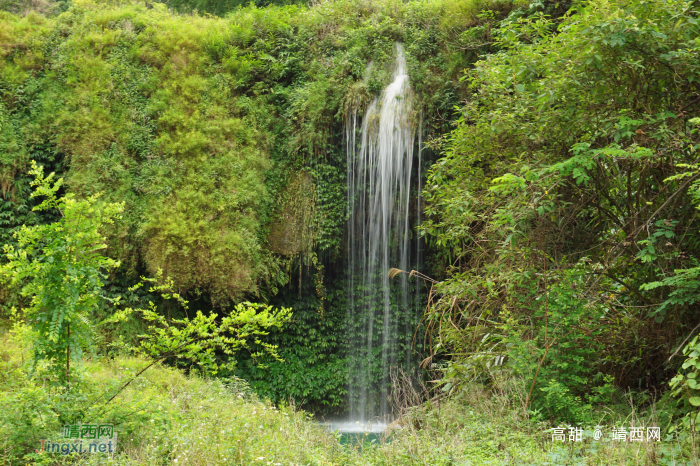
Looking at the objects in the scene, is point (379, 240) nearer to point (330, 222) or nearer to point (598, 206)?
point (330, 222)

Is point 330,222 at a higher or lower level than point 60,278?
higher

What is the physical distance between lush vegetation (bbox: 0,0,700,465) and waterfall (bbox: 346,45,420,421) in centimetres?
39

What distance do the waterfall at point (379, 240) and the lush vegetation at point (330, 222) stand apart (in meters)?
0.39

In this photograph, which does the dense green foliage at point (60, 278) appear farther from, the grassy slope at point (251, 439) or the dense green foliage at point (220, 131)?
the dense green foliage at point (220, 131)

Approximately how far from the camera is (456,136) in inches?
257

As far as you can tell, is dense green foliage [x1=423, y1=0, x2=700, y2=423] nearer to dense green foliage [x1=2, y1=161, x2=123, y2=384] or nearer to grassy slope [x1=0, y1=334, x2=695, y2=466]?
grassy slope [x1=0, y1=334, x2=695, y2=466]

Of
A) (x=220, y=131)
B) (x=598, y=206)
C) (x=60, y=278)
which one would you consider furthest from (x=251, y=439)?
(x=220, y=131)

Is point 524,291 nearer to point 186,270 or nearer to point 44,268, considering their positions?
point 44,268

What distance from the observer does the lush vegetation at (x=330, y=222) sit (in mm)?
4219

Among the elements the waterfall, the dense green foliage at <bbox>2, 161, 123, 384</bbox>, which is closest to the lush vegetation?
the dense green foliage at <bbox>2, 161, 123, 384</bbox>

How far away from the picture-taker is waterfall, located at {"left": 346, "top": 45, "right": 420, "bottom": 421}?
10.7 meters

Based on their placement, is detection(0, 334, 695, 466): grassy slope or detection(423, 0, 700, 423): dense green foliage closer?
detection(0, 334, 695, 466): grassy slope

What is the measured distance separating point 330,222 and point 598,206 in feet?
22.0

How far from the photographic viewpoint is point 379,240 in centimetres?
1084
